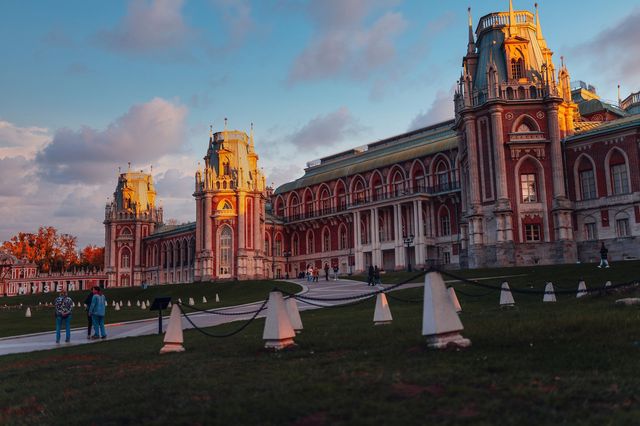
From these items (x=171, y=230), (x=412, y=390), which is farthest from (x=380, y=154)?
(x=412, y=390)

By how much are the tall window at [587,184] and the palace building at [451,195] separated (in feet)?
0.25

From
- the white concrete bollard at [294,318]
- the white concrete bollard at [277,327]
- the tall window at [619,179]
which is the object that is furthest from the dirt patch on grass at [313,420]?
Result: the tall window at [619,179]

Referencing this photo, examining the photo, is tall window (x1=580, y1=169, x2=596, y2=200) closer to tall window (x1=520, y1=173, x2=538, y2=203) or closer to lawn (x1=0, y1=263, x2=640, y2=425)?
tall window (x1=520, y1=173, x2=538, y2=203)

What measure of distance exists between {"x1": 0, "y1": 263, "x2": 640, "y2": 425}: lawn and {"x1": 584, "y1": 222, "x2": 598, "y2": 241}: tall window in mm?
32087

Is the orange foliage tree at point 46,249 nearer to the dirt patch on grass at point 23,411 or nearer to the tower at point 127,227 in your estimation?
the tower at point 127,227

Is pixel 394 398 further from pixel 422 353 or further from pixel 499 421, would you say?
pixel 422 353

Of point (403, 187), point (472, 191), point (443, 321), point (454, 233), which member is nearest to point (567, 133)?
point (472, 191)

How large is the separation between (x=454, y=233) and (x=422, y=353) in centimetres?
5287

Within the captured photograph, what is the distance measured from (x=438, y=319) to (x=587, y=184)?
3884 centimetres

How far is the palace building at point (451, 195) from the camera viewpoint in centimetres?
4369

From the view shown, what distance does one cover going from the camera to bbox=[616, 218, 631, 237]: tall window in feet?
140

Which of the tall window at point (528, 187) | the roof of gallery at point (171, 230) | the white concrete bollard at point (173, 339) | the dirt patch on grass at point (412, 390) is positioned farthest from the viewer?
the roof of gallery at point (171, 230)

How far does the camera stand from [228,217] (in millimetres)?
72812

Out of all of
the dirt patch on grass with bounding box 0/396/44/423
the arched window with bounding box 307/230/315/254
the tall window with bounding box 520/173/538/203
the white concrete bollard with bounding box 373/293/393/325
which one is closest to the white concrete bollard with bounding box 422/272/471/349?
the white concrete bollard with bounding box 373/293/393/325
